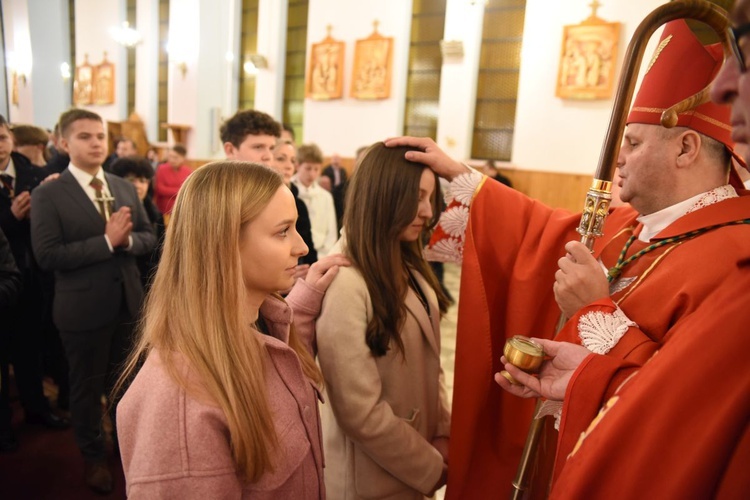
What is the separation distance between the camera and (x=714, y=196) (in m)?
1.39

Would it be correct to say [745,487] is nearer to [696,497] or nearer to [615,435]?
[696,497]

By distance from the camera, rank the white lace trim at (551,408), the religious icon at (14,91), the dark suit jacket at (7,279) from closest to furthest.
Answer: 1. the white lace trim at (551,408)
2. the dark suit jacket at (7,279)
3. the religious icon at (14,91)

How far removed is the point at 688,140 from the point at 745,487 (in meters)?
1.00

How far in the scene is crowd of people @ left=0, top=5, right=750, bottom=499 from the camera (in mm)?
844

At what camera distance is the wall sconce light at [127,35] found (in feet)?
41.9

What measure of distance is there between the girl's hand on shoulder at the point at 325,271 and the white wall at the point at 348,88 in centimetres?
798

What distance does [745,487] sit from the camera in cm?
74

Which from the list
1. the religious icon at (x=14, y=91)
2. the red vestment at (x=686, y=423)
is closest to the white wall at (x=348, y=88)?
the red vestment at (x=686, y=423)

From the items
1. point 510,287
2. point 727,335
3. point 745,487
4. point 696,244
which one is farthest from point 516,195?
point 745,487

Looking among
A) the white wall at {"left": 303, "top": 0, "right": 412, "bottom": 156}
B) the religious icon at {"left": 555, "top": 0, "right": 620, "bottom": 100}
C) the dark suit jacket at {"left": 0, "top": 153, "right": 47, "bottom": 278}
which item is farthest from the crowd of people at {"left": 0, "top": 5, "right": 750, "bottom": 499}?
the white wall at {"left": 303, "top": 0, "right": 412, "bottom": 156}

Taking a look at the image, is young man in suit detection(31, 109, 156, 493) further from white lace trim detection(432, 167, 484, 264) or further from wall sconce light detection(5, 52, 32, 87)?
wall sconce light detection(5, 52, 32, 87)

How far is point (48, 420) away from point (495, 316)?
→ 3061 millimetres

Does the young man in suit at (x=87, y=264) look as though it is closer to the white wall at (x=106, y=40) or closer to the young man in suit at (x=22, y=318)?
the young man in suit at (x=22, y=318)

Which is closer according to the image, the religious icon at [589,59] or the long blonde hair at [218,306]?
the long blonde hair at [218,306]
